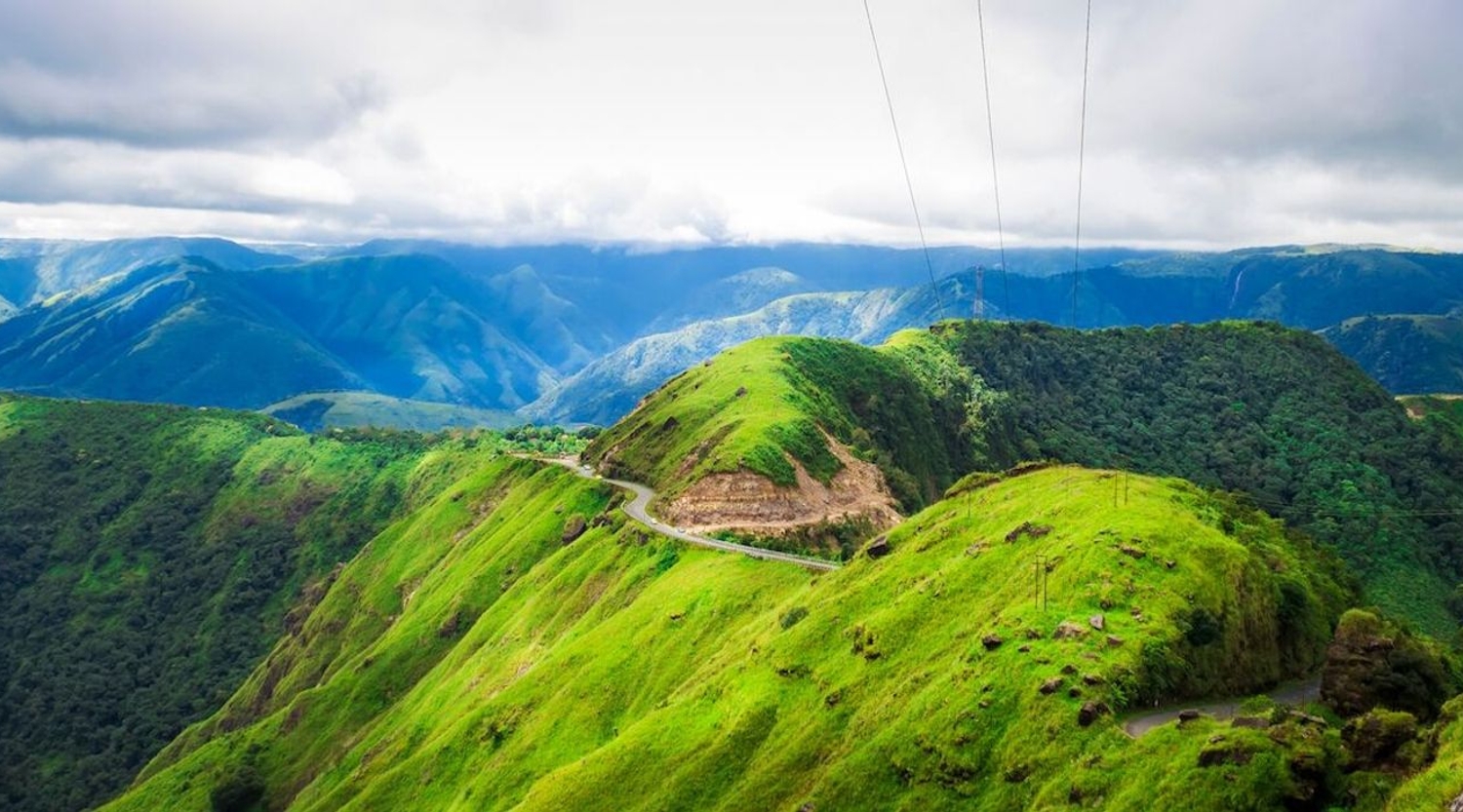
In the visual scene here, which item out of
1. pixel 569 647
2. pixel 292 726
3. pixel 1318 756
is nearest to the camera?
pixel 1318 756

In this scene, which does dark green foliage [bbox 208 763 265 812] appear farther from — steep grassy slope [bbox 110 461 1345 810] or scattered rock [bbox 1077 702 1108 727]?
scattered rock [bbox 1077 702 1108 727]

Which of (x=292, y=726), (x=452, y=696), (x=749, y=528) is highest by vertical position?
(x=749, y=528)

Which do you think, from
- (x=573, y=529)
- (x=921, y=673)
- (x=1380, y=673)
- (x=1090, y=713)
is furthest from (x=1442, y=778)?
(x=573, y=529)

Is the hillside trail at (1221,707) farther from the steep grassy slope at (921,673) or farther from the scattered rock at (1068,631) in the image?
the scattered rock at (1068,631)

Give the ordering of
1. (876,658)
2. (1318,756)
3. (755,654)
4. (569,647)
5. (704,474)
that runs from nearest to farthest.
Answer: (1318,756) < (876,658) < (755,654) < (569,647) < (704,474)

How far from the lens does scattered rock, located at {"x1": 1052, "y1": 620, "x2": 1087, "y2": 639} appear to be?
68119 mm

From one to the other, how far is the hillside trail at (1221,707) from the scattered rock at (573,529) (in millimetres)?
132285

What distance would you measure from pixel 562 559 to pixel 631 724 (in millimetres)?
68691

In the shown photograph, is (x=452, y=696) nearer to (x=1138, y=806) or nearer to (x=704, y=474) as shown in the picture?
(x=704, y=474)

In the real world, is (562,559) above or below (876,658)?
below

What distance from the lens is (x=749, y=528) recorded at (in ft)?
504

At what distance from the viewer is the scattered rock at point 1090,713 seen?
60750 millimetres

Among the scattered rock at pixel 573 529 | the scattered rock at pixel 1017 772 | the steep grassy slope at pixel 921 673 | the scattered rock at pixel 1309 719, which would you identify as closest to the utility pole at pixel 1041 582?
the steep grassy slope at pixel 921 673

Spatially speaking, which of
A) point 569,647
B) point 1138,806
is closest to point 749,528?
point 569,647
